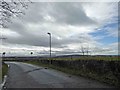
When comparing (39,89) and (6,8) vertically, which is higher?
(6,8)

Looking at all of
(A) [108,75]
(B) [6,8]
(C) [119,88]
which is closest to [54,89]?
(C) [119,88]

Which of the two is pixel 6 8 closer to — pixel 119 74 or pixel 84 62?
pixel 119 74

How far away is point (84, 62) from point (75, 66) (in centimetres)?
449

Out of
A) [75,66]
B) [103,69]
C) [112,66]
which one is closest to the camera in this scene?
[112,66]

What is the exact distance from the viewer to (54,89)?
13.1 metres

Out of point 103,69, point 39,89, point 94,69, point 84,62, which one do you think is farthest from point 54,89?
point 84,62

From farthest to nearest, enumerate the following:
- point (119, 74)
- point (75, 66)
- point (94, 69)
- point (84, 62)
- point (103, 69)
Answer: point (75, 66) → point (84, 62) → point (94, 69) → point (103, 69) → point (119, 74)

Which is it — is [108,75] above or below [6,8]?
below

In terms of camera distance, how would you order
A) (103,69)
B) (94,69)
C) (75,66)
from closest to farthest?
(103,69), (94,69), (75,66)

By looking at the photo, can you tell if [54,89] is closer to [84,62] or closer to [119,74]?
[119,74]

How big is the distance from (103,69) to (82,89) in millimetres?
7864

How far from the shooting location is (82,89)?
12.7 m

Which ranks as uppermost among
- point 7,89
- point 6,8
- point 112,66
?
point 6,8

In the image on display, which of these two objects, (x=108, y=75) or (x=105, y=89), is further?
(x=108, y=75)
